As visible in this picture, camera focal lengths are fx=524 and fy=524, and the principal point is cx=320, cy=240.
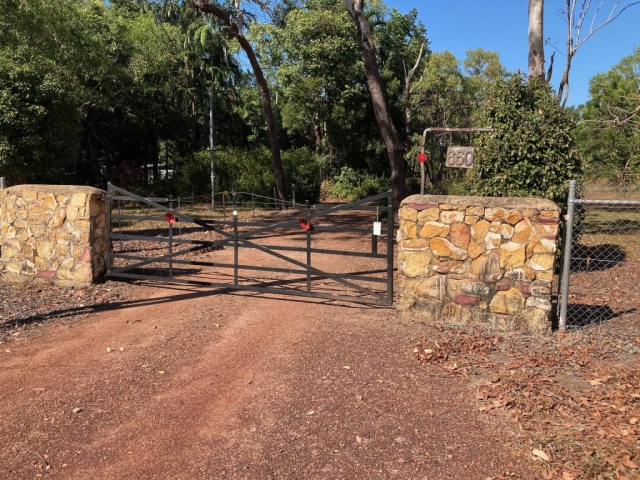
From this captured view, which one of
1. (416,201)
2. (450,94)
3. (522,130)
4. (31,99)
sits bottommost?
(416,201)

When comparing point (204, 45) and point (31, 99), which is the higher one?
point (204, 45)

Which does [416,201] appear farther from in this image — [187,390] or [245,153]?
[245,153]

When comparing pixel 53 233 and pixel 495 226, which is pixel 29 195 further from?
pixel 495 226

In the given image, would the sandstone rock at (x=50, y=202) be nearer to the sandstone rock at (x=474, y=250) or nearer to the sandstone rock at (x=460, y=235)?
the sandstone rock at (x=460, y=235)

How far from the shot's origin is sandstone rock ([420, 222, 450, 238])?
612cm

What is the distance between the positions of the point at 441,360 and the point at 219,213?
15633mm

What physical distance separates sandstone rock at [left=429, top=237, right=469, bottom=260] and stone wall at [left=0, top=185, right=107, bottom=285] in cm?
502

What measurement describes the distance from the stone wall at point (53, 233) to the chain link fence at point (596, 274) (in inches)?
255

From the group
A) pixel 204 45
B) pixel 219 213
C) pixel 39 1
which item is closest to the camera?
pixel 39 1

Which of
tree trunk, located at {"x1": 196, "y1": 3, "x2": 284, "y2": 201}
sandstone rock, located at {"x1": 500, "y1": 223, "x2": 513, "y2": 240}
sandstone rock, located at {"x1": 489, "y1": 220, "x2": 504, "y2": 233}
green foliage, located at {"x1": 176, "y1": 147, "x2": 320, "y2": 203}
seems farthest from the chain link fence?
green foliage, located at {"x1": 176, "y1": 147, "x2": 320, "y2": 203}

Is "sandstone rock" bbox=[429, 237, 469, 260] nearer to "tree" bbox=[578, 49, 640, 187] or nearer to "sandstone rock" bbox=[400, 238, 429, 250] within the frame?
"sandstone rock" bbox=[400, 238, 429, 250]

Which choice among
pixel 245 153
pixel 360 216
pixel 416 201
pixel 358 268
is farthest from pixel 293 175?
pixel 416 201

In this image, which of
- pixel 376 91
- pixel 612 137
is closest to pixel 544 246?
pixel 376 91

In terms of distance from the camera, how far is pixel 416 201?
6.27 m
